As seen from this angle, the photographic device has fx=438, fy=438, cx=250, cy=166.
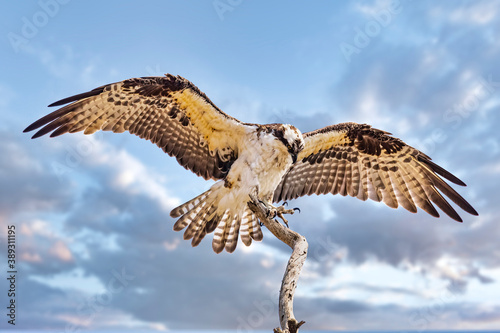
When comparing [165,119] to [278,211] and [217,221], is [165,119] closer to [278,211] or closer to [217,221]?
[217,221]

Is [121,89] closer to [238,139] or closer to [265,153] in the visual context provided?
[238,139]

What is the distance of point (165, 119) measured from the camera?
23.4ft

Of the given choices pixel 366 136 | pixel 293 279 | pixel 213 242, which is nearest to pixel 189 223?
pixel 213 242

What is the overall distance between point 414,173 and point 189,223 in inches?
161

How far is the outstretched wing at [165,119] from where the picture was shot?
6746 millimetres

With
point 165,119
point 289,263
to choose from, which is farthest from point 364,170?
point 165,119

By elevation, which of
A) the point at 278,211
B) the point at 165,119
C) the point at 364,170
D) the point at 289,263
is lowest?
the point at 289,263

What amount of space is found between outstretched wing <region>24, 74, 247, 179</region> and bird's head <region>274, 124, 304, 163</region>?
68cm

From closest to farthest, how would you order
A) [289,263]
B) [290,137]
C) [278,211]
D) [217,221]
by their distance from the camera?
[289,263], [278,211], [290,137], [217,221]

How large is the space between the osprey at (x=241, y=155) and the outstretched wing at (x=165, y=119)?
0.02 m

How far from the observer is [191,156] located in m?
7.32

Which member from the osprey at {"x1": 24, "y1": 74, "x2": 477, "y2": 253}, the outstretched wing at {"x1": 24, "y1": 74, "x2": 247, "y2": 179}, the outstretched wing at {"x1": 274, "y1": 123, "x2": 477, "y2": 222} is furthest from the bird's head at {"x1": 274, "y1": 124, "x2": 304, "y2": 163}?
the outstretched wing at {"x1": 274, "y1": 123, "x2": 477, "y2": 222}

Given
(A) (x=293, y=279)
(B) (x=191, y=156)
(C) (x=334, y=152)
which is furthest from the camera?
(C) (x=334, y=152)

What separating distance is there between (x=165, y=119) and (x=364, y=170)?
369 cm
